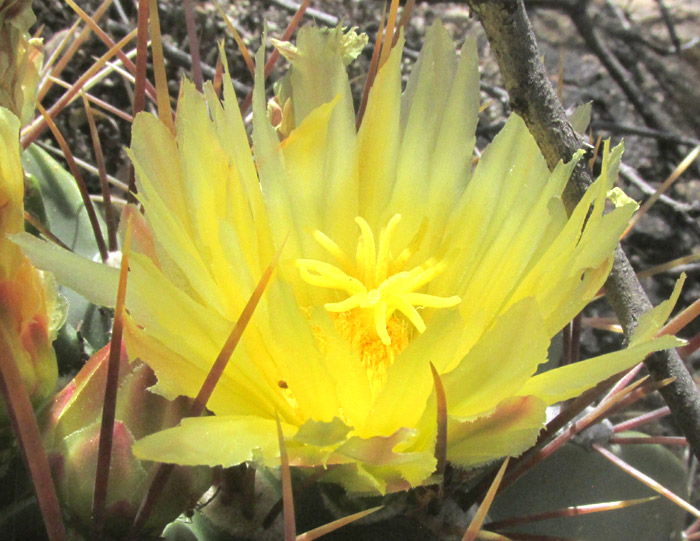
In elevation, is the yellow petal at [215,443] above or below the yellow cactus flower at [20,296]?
below

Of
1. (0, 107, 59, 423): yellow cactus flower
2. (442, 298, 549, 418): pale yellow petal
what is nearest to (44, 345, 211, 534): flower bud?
(0, 107, 59, 423): yellow cactus flower

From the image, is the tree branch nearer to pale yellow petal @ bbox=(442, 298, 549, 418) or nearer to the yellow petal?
pale yellow petal @ bbox=(442, 298, 549, 418)

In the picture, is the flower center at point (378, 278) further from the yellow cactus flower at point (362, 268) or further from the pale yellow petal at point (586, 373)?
the pale yellow petal at point (586, 373)

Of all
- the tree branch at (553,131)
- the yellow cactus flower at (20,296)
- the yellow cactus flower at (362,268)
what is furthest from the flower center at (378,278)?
the yellow cactus flower at (20,296)

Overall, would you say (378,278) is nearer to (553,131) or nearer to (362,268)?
(362,268)

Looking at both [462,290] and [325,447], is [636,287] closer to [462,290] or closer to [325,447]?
[462,290]

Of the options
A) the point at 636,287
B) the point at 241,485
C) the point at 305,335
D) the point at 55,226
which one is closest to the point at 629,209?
the point at 636,287
